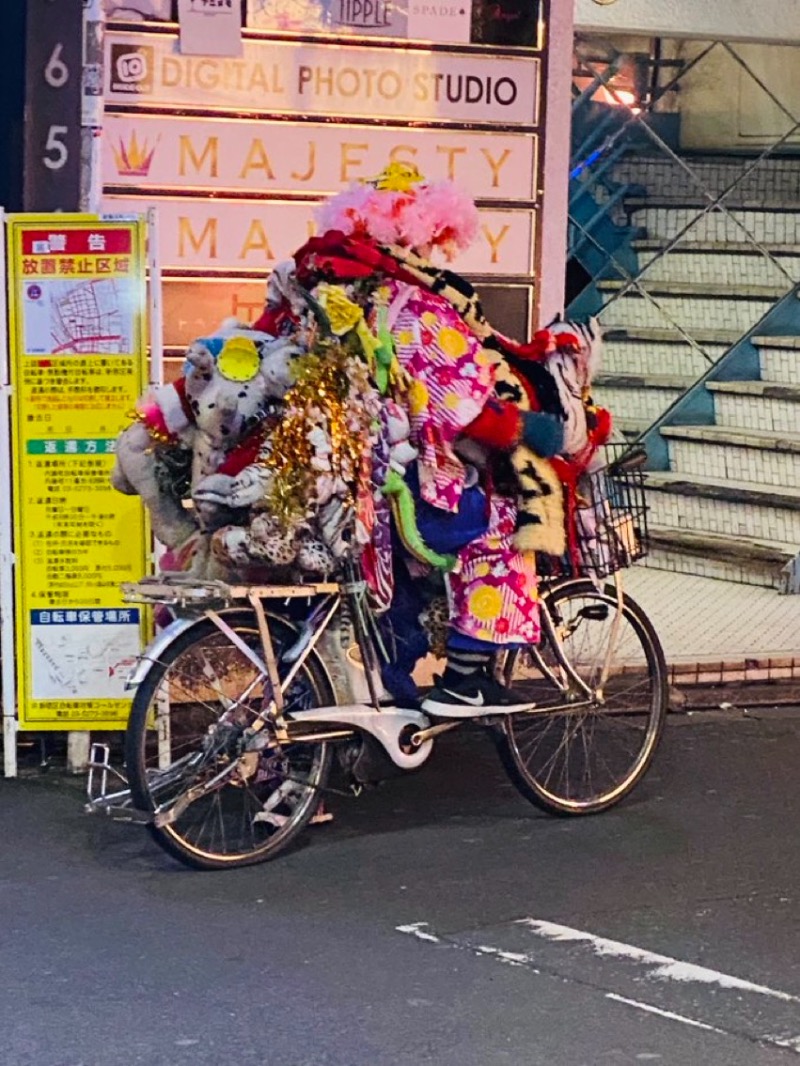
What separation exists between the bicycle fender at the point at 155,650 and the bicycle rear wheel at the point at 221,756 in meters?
0.02

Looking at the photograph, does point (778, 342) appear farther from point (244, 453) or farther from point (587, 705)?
point (244, 453)

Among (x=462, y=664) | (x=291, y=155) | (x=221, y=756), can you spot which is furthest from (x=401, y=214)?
(x=291, y=155)

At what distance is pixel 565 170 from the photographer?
27.6 feet

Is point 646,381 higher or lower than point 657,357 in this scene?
lower

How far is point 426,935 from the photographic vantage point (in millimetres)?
5457

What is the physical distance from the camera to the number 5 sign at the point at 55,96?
25.6 ft

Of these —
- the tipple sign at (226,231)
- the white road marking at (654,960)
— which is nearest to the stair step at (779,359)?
the tipple sign at (226,231)

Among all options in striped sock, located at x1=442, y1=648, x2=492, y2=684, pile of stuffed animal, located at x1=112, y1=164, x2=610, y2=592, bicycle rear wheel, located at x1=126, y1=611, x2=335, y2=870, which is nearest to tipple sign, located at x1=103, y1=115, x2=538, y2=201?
pile of stuffed animal, located at x1=112, y1=164, x2=610, y2=592

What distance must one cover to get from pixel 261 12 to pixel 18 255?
5.63ft

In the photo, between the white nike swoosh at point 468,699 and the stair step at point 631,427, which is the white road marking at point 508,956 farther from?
the stair step at point 631,427

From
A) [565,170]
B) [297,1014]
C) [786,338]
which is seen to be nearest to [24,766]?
[297,1014]

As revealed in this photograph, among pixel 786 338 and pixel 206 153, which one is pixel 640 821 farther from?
pixel 786 338

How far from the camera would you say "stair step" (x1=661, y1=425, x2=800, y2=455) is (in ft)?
36.9

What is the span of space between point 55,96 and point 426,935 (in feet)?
12.9
